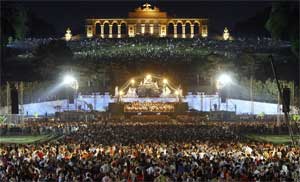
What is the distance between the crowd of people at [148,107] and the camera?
7562 centimetres

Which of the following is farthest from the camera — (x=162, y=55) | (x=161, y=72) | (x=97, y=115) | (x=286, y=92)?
(x=162, y=55)

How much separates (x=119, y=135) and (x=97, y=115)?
30.9 metres

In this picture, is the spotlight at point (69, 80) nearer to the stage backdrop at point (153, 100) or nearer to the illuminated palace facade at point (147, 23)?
the stage backdrop at point (153, 100)

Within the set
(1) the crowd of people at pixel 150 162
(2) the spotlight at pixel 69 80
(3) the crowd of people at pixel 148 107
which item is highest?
(2) the spotlight at pixel 69 80

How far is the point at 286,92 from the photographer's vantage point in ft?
119

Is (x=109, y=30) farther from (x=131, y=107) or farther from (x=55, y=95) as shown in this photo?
(x=131, y=107)

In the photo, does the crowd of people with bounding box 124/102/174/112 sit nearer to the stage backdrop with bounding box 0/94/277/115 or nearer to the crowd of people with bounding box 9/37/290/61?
the stage backdrop with bounding box 0/94/277/115

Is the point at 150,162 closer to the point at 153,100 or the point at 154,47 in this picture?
the point at 153,100

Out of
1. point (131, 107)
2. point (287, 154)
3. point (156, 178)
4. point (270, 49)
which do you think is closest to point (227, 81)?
point (131, 107)

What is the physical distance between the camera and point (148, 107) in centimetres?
7588

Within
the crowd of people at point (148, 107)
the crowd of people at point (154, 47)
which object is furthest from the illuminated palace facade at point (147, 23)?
the crowd of people at point (148, 107)

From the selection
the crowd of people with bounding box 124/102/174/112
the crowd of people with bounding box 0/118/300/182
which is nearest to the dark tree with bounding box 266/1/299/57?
the crowd of people with bounding box 124/102/174/112

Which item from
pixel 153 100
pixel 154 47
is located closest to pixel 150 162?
pixel 153 100

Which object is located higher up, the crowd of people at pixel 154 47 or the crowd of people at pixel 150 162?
the crowd of people at pixel 154 47
